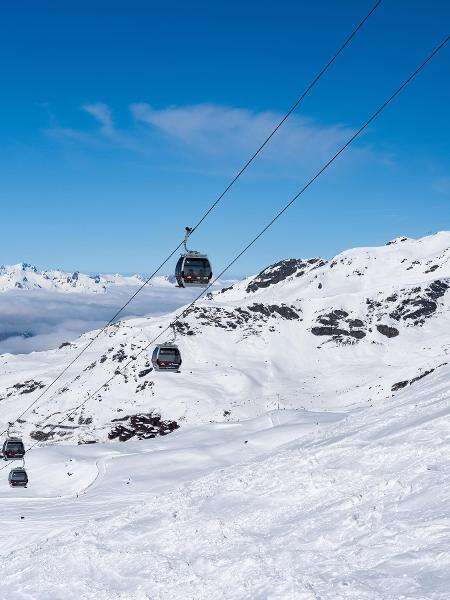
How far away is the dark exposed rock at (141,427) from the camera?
4309 inches

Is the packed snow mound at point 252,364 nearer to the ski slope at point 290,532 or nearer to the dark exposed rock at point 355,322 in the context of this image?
the dark exposed rock at point 355,322

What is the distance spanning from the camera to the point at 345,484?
20.0 m

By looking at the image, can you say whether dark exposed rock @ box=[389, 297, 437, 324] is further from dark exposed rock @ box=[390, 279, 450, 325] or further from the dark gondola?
the dark gondola

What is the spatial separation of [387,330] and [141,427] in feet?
264

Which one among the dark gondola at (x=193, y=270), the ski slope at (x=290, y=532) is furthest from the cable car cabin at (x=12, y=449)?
the dark gondola at (x=193, y=270)

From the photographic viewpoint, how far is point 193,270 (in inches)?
952

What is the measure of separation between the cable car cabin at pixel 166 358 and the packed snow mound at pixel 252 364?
71.8 metres

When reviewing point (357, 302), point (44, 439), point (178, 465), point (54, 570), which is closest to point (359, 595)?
point (54, 570)

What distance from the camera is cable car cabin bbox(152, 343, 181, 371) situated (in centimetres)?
3944

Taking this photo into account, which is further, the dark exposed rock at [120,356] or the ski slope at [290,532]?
the dark exposed rock at [120,356]

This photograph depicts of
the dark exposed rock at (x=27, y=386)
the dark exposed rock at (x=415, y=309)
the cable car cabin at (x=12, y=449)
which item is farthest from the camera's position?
the dark exposed rock at (x=415, y=309)

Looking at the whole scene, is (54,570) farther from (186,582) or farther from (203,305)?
(203,305)

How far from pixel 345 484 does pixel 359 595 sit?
27.0ft

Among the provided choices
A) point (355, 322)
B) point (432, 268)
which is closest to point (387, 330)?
point (355, 322)
